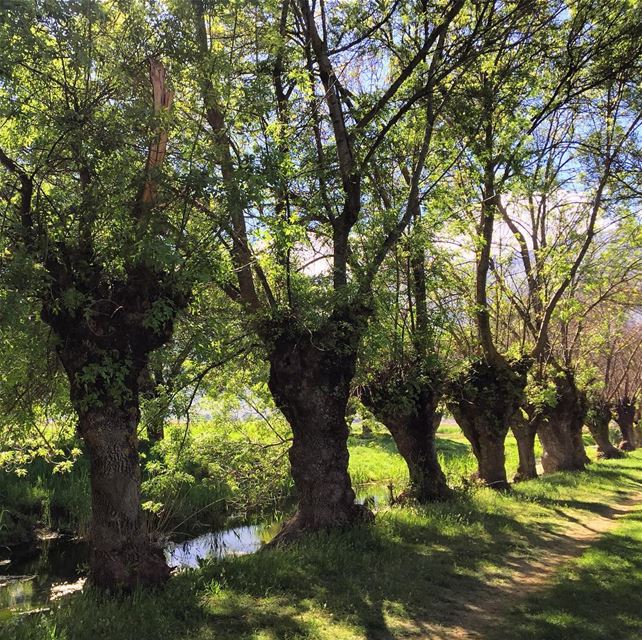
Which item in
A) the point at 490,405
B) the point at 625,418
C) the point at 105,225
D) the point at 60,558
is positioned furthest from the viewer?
the point at 625,418

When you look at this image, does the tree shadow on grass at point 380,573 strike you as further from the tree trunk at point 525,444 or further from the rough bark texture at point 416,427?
the tree trunk at point 525,444

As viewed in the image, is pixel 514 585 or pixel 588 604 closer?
pixel 588 604

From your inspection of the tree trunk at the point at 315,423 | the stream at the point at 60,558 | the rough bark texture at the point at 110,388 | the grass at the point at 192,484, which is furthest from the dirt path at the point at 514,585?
the grass at the point at 192,484

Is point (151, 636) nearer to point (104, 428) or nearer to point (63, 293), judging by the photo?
point (104, 428)

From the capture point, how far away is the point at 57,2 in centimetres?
588

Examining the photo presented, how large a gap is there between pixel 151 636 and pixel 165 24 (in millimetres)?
6942

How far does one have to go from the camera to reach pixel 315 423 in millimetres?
9766

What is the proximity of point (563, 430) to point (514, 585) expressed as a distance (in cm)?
1630

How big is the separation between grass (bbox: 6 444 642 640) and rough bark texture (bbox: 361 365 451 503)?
103 inches

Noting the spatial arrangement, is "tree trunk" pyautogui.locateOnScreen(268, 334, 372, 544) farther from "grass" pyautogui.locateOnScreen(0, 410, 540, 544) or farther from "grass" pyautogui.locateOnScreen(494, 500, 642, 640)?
"grass" pyautogui.locateOnScreen(494, 500, 642, 640)

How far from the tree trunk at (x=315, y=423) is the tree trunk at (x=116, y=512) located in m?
3.17

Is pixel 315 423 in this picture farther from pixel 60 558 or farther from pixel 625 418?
pixel 625 418

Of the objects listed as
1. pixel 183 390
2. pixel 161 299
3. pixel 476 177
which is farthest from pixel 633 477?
pixel 161 299

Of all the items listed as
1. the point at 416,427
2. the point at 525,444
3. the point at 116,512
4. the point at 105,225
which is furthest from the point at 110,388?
the point at 525,444
